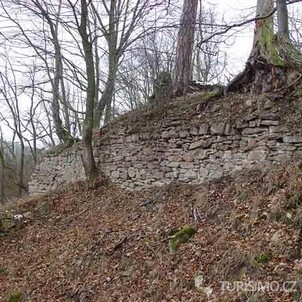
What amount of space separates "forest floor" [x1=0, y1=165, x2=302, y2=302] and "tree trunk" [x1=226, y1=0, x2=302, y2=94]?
1550mm

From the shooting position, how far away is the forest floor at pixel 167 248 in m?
3.57

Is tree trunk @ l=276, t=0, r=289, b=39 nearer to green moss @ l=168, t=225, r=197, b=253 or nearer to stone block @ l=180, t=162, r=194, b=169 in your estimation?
stone block @ l=180, t=162, r=194, b=169

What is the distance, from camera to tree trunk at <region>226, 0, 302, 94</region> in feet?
18.2

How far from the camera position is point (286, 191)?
427 cm

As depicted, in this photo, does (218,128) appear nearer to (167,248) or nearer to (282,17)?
(282,17)

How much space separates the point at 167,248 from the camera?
473 centimetres

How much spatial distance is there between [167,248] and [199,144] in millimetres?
2096

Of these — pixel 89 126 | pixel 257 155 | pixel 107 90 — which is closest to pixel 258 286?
pixel 257 155

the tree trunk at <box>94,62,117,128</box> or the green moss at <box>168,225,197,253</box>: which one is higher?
the tree trunk at <box>94,62,117,128</box>

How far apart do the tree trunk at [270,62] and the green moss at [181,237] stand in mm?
2570

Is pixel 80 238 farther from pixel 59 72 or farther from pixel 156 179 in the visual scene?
pixel 59 72

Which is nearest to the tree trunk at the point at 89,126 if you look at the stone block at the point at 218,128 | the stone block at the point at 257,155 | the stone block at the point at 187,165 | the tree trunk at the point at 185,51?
the tree trunk at the point at 185,51

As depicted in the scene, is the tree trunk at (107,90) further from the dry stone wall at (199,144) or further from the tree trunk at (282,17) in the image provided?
the tree trunk at (282,17)

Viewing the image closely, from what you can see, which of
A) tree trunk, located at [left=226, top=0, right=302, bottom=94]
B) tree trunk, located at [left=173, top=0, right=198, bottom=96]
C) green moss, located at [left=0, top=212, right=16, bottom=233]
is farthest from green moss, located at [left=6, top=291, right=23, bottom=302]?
tree trunk, located at [left=173, top=0, right=198, bottom=96]
